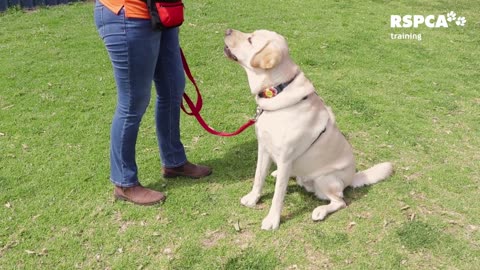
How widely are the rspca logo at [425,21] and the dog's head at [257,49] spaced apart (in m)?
6.26

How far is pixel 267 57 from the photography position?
301 cm

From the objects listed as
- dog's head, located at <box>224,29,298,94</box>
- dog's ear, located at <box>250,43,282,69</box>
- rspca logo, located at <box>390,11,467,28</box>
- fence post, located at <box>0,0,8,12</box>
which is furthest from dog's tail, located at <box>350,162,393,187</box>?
fence post, located at <box>0,0,8,12</box>

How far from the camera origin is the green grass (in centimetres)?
318

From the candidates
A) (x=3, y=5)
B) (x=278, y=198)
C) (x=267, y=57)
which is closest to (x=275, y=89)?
(x=267, y=57)

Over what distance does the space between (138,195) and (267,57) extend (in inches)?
57.7

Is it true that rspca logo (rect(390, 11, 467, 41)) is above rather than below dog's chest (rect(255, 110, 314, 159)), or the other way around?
below

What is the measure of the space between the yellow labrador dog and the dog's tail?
277 millimetres

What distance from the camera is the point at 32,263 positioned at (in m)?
3.04

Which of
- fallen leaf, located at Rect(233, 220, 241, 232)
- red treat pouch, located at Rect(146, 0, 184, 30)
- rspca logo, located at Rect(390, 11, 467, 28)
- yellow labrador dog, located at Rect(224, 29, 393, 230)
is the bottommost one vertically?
rspca logo, located at Rect(390, 11, 467, 28)

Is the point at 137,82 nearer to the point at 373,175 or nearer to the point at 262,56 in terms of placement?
the point at 262,56

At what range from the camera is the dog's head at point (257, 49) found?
301cm

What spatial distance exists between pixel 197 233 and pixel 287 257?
2.20 ft

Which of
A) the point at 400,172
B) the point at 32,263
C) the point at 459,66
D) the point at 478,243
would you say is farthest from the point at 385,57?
the point at 32,263

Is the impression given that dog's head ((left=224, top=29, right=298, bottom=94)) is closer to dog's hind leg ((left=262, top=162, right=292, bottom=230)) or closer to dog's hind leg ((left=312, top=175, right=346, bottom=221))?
dog's hind leg ((left=262, top=162, right=292, bottom=230))
